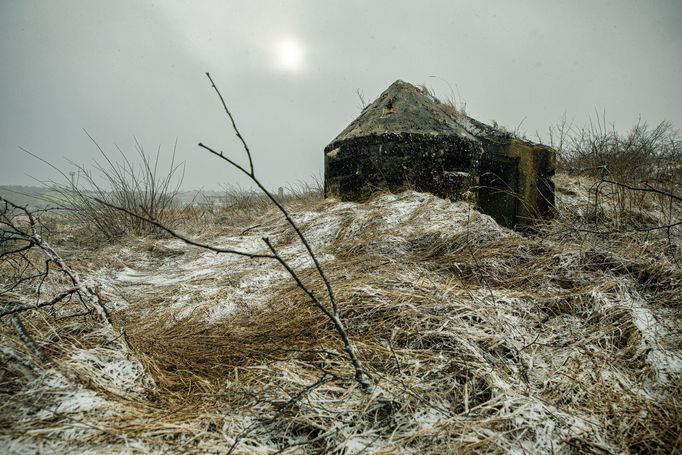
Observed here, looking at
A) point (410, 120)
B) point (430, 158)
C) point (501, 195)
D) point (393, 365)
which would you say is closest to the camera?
point (393, 365)

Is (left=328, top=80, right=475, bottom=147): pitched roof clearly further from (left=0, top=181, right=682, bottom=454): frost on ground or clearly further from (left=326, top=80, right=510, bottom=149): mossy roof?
(left=0, top=181, right=682, bottom=454): frost on ground

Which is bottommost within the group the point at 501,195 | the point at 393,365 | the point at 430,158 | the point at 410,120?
the point at 393,365

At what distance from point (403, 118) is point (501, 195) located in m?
1.65

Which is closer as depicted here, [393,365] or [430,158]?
[393,365]

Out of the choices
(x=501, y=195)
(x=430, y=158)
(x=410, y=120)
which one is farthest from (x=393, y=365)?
(x=501, y=195)

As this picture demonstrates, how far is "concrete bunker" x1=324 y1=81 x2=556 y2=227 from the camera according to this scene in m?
3.58

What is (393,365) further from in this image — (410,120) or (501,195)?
(501,195)

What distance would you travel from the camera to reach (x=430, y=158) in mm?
3584

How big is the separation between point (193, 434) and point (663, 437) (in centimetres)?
113

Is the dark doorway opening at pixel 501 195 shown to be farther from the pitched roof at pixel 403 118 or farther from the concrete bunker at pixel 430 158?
the pitched roof at pixel 403 118

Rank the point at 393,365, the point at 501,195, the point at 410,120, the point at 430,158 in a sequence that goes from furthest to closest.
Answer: the point at 501,195 < the point at 410,120 < the point at 430,158 < the point at 393,365

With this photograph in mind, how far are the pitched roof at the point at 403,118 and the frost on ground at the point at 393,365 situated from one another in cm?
198

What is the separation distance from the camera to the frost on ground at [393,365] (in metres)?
0.81

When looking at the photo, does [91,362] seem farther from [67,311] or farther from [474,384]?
[474,384]
